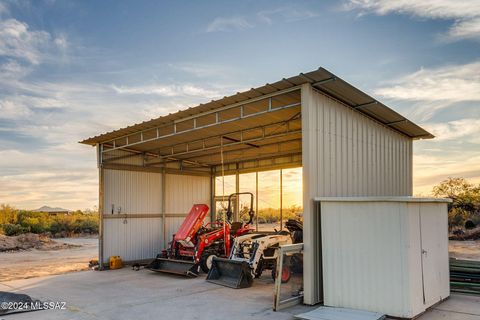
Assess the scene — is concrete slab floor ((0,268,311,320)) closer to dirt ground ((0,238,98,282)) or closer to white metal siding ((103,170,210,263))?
dirt ground ((0,238,98,282))

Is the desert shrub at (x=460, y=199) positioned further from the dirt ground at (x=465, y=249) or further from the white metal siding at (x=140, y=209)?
the white metal siding at (x=140, y=209)

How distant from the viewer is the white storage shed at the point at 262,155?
7.05m

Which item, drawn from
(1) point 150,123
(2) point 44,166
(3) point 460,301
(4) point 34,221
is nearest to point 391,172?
(3) point 460,301

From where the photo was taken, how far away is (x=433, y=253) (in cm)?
662

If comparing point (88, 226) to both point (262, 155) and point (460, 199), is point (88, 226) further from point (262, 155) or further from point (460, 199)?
point (460, 199)

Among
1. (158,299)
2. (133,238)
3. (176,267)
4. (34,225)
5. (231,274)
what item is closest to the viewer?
(158,299)

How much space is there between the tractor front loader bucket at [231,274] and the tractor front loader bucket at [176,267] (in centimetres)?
75

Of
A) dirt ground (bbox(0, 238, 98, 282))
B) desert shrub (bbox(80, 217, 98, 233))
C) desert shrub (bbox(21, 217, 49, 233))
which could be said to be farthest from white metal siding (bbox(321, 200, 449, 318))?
desert shrub (bbox(80, 217, 98, 233))

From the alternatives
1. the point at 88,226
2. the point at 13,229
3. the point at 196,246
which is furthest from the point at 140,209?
the point at 88,226

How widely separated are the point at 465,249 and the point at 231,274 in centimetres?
1039

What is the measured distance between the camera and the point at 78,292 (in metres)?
8.11

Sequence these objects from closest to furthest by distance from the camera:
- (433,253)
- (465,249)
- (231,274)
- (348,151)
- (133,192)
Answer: (433,253) < (348,151) < (231,274) < (133,192) < (465,249)

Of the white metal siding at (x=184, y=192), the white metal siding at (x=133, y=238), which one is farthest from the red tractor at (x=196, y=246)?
the white metal siding at (x=184, y=192)

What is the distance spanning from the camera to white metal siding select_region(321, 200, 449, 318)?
5.87 metres
